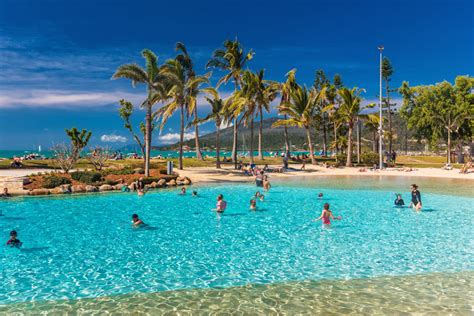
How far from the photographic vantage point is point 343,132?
72.6m

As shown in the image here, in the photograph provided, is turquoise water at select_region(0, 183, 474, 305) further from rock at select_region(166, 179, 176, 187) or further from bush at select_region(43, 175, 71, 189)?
rock at select_region(166, 179, 176, 187)

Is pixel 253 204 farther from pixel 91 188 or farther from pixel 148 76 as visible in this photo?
pixel 148 76

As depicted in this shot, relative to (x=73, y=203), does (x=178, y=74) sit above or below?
above

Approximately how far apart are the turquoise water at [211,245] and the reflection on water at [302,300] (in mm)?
523

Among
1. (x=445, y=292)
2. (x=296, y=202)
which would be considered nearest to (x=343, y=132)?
(x=296, y=202)

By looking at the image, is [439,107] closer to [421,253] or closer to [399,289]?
[421,253]

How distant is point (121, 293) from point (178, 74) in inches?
1308

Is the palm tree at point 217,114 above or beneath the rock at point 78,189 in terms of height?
above

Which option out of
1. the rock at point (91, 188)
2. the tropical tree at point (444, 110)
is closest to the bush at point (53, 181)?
the rock at point (91, 188)

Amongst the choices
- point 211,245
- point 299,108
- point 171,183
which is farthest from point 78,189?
point 299,108

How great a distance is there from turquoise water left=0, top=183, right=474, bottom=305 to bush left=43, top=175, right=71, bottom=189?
4991 millimetres

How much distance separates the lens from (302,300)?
28.0 ft

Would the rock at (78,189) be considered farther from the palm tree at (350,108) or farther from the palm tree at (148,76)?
the palm tree at (350,108)

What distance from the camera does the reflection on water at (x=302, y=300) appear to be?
26.2 ft
